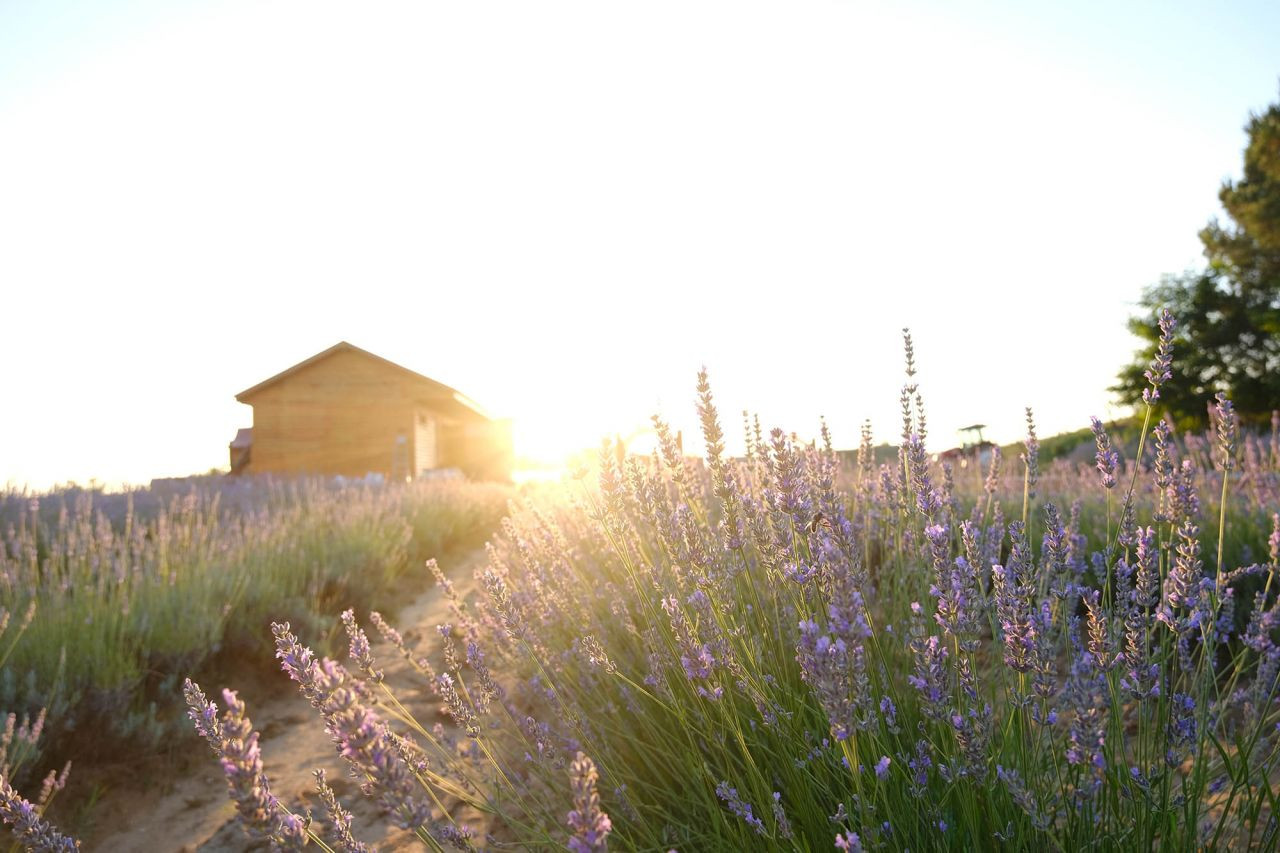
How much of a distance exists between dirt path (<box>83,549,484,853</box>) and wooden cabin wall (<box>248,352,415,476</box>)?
14.8 m

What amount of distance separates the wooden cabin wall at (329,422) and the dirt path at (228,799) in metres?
14.8

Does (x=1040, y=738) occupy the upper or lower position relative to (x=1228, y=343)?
lower

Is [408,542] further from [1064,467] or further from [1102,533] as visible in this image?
[1064,467]

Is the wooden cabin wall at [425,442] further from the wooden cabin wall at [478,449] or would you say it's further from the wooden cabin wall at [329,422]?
the wooden cabin wall at [478,449]

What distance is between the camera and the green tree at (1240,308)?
23406 mm

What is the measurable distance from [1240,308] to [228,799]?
30.8 metres

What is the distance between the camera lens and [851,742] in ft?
4.11

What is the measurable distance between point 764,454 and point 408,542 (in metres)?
7.39

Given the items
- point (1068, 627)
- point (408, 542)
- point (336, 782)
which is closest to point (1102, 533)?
point (1068, 627)

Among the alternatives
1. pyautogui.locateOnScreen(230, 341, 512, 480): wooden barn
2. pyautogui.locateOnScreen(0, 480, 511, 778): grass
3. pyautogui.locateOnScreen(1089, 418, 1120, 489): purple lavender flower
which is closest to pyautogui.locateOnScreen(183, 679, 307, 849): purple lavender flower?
pyautogui.locateOnScreen(1089, 418, 1120, 489): purple lavender flower

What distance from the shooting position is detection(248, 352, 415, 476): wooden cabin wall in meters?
18.8

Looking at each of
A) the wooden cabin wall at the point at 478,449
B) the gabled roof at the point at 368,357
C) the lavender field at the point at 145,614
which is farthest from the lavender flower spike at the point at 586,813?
the wooden cabin wall at the point at 478,449

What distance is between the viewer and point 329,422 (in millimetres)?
18797

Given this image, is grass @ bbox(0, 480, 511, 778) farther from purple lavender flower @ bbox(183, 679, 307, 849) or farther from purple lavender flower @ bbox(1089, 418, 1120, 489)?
purple lavender flower @ bbox(1089, 418, 1120, 489)
